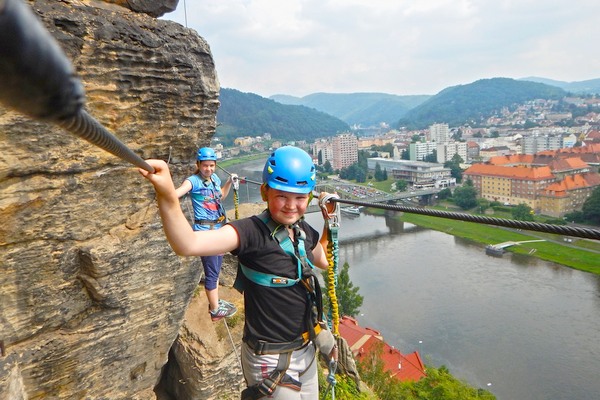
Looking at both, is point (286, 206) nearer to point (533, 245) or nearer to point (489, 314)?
point (489, 314)

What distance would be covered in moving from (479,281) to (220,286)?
1939cm

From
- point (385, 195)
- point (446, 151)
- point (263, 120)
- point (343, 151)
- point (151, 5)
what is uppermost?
point (263, 120)

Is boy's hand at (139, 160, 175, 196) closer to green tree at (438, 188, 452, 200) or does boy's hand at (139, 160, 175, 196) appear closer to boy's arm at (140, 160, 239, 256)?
boy's arm at (140, 160, 239, 256)

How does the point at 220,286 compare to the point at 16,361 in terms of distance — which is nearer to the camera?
the point at 16,361

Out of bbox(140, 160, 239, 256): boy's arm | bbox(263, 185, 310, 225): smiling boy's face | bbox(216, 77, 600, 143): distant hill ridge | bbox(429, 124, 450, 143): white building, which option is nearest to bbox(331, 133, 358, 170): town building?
bbox(216, 77, 600, 143): distant hill ridge

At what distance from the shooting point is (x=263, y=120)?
12275cm

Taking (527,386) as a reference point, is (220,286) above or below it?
above

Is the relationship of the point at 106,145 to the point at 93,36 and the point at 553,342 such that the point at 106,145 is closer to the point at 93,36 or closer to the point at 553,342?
the point at 93,36

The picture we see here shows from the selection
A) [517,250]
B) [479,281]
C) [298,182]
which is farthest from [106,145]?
[517,250]

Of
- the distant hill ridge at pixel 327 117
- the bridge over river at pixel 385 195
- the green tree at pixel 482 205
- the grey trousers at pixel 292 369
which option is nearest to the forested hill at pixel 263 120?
the distant hill ridge at pixel 327 117

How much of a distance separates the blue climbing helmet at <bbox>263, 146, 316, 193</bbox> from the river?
1568cm

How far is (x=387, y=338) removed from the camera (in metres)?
17.7

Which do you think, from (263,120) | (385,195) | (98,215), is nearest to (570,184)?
(385,195)

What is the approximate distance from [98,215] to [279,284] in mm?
2647
